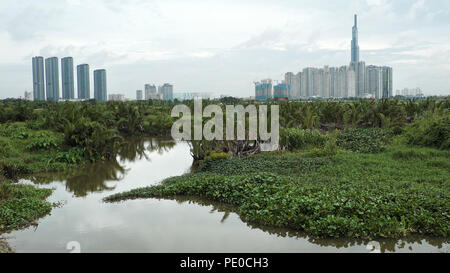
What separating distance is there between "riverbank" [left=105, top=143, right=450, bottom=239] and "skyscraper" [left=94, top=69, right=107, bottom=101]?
49.9 metres

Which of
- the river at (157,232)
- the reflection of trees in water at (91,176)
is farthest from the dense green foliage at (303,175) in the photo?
the reflection of trees in water at (91,176)

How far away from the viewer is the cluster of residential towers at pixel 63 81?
49406 millimetres

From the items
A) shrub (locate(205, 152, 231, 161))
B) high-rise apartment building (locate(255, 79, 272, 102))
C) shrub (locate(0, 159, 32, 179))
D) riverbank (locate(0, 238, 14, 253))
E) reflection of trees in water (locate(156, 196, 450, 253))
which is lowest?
riverbank (locate(0, 238, 14, 253))

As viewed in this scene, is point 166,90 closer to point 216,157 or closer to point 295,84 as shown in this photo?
point 295,84

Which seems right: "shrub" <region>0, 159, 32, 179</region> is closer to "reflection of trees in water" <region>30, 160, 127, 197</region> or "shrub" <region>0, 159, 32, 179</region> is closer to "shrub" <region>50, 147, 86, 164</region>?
"reflection of trees in water" <region>30, 160, 127, 197</region>

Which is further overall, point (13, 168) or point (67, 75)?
point (67, 75)

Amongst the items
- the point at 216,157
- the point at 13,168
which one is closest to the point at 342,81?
the point at 216,157

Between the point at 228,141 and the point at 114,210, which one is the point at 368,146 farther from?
the point at 114,210

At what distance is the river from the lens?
5746mm

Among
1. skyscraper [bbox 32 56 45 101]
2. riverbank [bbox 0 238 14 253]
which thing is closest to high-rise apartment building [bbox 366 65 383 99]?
skyscraper [bbox 32 56 45 101]

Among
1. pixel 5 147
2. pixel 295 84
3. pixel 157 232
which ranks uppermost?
pixel 295 84

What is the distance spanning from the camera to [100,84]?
57.2 m

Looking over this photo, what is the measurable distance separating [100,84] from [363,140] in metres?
50.1

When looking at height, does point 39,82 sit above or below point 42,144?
above
